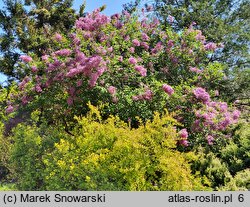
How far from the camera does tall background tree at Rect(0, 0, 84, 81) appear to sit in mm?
21422

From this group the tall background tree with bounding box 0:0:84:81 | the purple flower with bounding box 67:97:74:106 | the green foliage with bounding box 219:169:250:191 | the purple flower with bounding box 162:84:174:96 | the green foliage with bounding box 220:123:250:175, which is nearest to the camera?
the green foliage with bounding box 219:169:250:191

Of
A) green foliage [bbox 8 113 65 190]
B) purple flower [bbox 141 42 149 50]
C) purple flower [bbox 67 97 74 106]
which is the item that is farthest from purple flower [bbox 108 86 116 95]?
purple flower [bbox 141 42 149 50]

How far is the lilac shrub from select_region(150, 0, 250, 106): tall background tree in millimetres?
3617

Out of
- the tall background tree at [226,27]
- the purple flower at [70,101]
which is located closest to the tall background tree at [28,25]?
the tall background tree at [226,27]

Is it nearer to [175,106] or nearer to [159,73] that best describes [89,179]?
[175,106]

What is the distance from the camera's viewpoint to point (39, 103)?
9594 millimetres

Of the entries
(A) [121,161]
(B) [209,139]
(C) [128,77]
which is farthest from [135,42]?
(A) [121,161]

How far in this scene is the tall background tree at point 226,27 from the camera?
1335 cm

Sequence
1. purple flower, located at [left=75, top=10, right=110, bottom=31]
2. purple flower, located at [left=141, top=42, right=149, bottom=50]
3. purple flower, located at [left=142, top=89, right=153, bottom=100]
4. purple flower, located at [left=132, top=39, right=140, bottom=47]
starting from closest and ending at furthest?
1. purple flower, located at [left=142, top=89, right=153, bottom=100]
2. purple flower, located at [left=75, top=10, right=110, bottom=31]
3. purple flower, located at [left=132, top=39, right=140, bottom=47]
4. purple flower, located at [left=141, top=42, right=149, bottom=50]

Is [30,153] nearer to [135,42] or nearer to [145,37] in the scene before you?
[135,42]

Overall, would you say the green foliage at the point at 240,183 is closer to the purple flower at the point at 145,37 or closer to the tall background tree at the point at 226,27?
the purple flower at the point at 145,37

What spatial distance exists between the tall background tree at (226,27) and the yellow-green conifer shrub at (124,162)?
762cm

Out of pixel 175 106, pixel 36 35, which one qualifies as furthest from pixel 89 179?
pixel 36 35

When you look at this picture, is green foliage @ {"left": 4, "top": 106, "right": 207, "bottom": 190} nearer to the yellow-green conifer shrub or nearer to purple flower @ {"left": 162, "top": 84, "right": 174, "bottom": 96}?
the yellow-green conifer shrub
